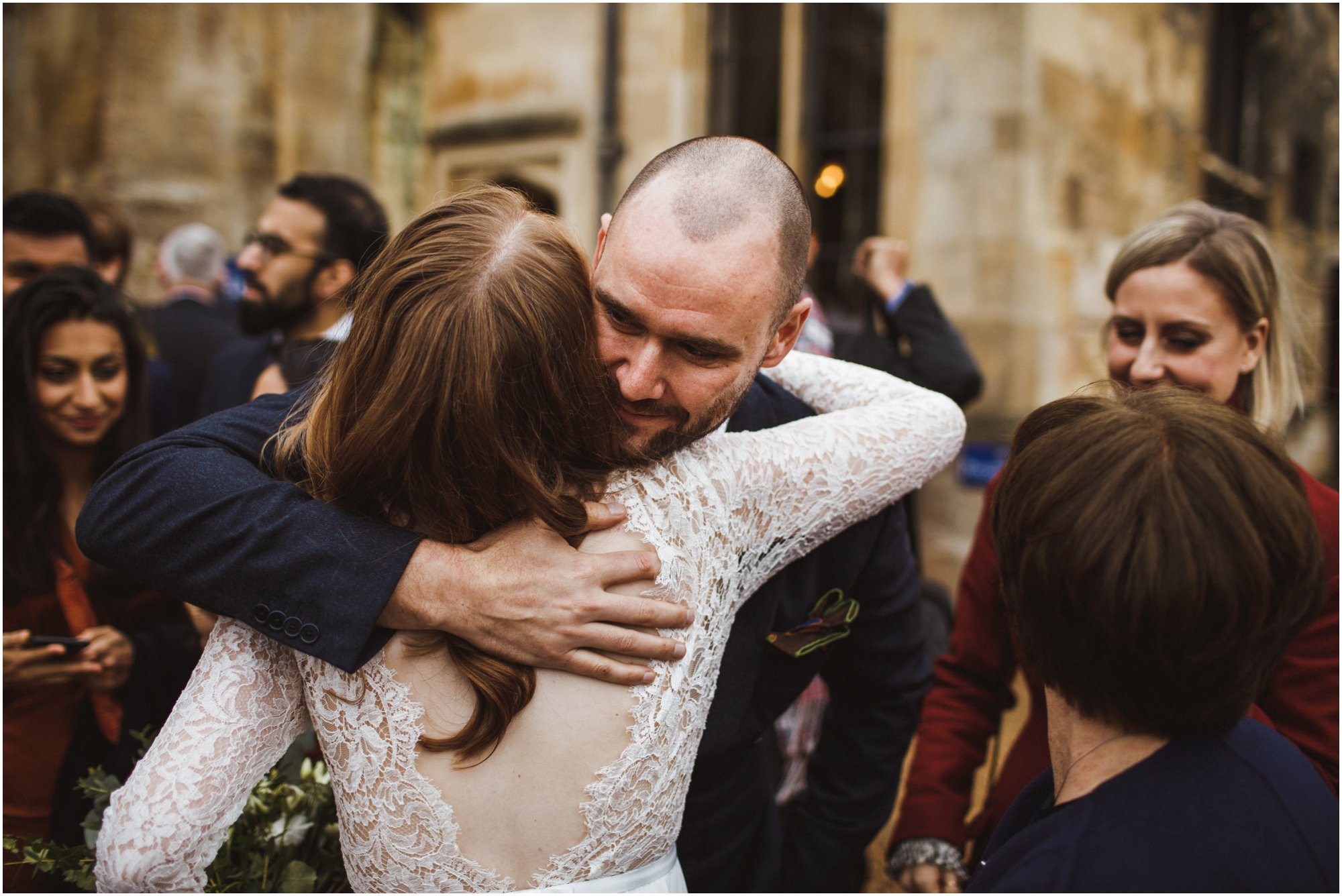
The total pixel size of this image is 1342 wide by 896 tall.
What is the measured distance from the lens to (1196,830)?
40.3 inches

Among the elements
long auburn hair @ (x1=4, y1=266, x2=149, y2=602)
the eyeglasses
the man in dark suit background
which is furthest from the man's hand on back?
the eyeglasses

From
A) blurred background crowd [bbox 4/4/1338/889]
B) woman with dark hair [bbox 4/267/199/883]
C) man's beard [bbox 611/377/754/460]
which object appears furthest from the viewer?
blurred background crowd [bbox 4/4/1338/889]

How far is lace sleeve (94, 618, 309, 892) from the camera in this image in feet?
3.96

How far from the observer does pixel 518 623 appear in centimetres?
124

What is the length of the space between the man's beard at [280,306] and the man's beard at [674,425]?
224 centimetres

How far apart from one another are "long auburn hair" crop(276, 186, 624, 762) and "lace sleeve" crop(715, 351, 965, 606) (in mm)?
255

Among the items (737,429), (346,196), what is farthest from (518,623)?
(346,196)

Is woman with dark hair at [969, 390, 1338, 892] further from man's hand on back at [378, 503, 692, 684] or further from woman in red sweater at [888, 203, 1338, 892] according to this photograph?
woman in red sweater at [888, 203, 1338, 892]

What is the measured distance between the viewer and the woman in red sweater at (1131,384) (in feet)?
6.42

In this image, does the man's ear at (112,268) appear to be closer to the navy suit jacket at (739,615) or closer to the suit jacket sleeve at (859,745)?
the navy suit jacket at (739,615)

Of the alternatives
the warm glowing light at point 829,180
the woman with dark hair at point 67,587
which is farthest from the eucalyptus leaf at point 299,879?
the warm glowing light at point 829,180

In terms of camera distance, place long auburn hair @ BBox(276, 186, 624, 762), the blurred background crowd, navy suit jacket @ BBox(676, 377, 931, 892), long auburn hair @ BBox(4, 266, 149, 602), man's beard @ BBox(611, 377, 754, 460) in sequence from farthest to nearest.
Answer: the blurred background crowd
long auburn hair @ BBox(4, 266, 149, 602)
navy suit jacket @ BBox(676, 377, 931, 892)
man's beard @ BBox(611, 377, 754, 460)
long auburn hair @ BBox(276, 186, 624, 762)

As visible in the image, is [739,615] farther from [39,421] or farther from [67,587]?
[39,421]

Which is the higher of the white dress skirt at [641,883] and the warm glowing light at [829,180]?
the warm glowing light at [829,180]
